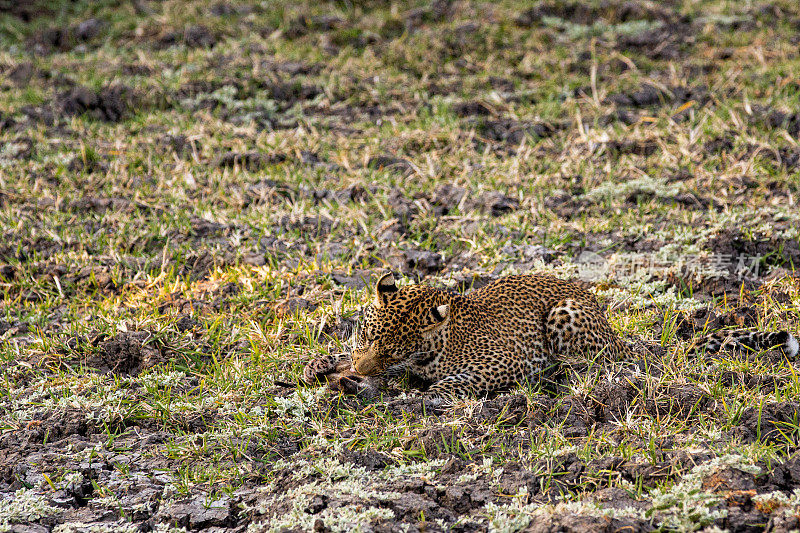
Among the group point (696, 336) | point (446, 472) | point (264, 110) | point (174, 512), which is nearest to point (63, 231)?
point (264, 110)

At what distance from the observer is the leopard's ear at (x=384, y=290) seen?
5.60 metres

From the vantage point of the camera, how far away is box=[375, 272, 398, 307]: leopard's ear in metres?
5.60

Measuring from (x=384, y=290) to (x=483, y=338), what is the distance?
766mm

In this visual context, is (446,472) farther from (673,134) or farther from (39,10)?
(39,10)

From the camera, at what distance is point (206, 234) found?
851 cm

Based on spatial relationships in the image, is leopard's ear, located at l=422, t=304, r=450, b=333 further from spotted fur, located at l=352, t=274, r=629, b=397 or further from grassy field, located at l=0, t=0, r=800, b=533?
grassy field, located at l=0, t=0, r=800, b=533
